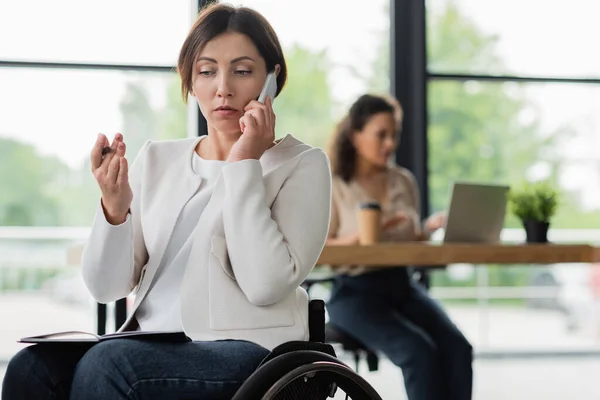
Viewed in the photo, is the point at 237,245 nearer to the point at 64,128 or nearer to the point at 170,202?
the point at 170,202

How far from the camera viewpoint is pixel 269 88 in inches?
70.2

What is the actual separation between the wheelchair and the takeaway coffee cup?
1.26 metres

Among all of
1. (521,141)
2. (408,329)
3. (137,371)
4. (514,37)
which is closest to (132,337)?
(137,371)

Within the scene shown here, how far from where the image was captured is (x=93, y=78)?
14.1ft

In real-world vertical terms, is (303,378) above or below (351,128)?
below

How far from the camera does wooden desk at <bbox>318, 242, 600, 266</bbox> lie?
8.71ft

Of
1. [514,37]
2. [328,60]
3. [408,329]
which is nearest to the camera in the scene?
[408,329]

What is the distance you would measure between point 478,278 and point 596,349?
0.98 m

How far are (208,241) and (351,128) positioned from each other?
1.85 metres

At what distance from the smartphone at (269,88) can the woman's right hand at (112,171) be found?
304 mm

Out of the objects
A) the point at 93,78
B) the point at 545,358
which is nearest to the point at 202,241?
the point at 93,78

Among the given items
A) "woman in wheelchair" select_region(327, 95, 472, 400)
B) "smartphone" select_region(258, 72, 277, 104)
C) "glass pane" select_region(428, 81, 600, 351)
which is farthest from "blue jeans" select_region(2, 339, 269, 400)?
"glass pane" select_region(428, 81, 600, 351)

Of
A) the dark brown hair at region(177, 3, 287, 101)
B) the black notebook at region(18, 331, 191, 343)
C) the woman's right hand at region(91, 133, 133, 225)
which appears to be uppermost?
the dark brown hair at region(177, 3, 287, 101)

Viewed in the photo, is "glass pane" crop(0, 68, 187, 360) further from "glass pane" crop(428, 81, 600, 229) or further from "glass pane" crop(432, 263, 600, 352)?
"glass pane" crop(432, 263, 600, 352)
